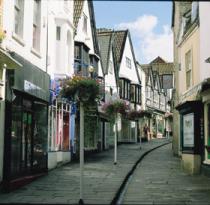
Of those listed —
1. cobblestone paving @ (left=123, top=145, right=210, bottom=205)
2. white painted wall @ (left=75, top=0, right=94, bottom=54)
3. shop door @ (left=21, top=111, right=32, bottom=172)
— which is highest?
white painted wall @ (left=75, top=0, right=94, bottom=54)

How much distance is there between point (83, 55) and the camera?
78.5 ft

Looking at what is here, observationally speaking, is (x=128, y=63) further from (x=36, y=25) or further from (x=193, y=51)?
(x=36, y=25)

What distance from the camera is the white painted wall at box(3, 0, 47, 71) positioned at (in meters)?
12.0

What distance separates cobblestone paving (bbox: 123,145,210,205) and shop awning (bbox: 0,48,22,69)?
14.2ft

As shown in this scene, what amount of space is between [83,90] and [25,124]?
483 centimetres

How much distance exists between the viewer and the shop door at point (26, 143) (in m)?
13.4

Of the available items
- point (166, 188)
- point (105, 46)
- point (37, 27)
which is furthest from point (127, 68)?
point (166, 188)

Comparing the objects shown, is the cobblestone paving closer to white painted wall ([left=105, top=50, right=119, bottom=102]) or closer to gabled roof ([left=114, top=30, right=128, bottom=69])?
white painted wall ([left=105, top=50, right=119, bottom=102])

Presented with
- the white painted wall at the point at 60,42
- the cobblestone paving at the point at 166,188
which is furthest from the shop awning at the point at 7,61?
the white painted wall at the point at 60,42

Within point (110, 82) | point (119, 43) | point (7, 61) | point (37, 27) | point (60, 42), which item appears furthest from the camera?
point (119, 43)

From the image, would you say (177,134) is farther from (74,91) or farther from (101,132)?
(74,91)

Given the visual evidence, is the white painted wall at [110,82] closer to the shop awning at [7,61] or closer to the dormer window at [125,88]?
the dormer window at [125,88]


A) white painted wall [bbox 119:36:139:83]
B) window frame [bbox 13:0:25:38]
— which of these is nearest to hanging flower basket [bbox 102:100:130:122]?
window frame [bbox 13:0:25:38]

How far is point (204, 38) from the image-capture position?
52.2ft
